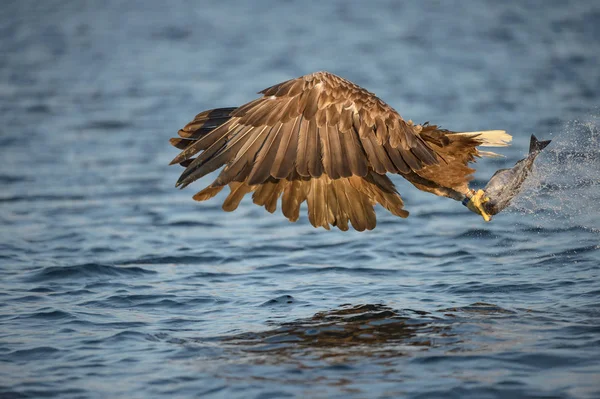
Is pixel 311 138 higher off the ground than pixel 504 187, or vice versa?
pixel 311 138

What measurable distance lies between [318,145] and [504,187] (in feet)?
4.10

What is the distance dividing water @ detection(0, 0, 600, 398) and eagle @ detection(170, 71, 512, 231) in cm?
80

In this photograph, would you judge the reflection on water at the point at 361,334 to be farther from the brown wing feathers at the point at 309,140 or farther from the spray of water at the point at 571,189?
the spray of water at the point at 571,189

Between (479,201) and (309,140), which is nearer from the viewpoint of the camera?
(309,140)

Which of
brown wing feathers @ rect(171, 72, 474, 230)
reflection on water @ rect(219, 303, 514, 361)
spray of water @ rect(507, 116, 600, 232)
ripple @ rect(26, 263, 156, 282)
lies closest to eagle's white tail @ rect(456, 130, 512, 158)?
brown wing feathers @ rect(171, 72, 474, 230)

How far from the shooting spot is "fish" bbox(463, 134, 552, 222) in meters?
5.75

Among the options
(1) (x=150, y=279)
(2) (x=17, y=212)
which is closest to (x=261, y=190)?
(1) (x=150, y=279)

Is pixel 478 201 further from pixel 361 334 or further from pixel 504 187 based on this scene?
pixel 361 334

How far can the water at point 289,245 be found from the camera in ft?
16.5

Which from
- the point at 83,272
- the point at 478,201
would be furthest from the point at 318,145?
the point at 83,272

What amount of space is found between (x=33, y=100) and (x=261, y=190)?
9.13 meters

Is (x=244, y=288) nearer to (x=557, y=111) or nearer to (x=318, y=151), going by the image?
(x=318, y=151)

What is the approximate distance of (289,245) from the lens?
8.23 metres

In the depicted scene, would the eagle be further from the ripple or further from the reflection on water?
the ripple
